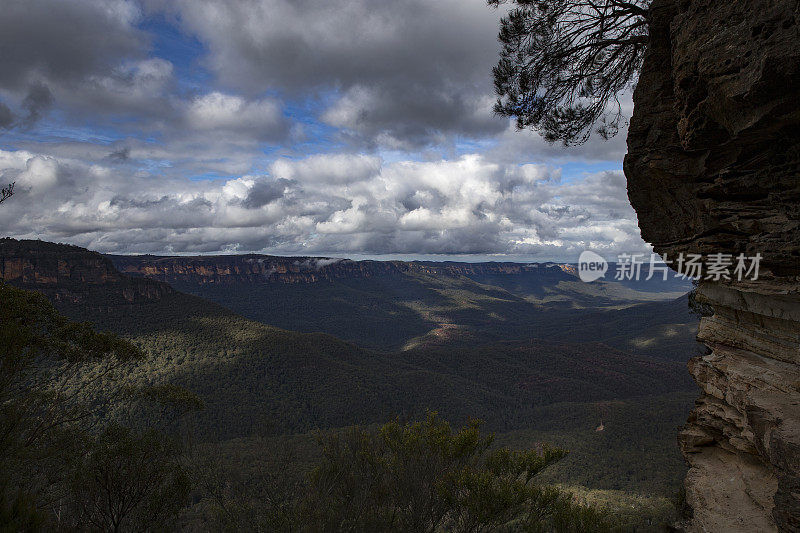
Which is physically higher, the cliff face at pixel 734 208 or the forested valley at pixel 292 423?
the cliff face at pixel 734 208

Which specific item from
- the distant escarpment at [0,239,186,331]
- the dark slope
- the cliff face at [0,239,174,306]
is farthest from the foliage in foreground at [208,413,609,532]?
the cliff face at [0,239,174,306]

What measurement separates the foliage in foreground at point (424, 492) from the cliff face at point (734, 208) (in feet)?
12.4

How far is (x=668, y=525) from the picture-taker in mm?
8273

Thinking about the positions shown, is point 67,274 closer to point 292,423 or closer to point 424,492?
point 292,423

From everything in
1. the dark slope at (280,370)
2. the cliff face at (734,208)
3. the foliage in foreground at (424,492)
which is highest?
the cliff face at (734,208)

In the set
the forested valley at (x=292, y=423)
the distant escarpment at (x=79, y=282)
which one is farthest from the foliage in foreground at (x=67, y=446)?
the distant escarpment at (x=79, y=282)

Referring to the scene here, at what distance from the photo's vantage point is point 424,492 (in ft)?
36.4

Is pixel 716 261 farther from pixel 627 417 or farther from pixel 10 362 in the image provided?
pixel 627 417

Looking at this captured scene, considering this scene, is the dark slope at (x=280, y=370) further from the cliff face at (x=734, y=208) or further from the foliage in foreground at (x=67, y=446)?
the cliff face at (x=734, y=208)

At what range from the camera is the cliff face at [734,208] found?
5.33 meters

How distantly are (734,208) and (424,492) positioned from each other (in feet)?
34.8

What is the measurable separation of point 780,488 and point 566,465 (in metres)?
52.5

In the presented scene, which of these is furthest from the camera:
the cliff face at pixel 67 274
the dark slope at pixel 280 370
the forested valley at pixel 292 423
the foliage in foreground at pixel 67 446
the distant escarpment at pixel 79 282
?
the cliff face at pixel 67 274

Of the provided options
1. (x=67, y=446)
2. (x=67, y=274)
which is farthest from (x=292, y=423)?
(x=67, y=274)
